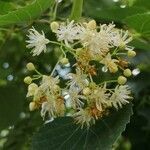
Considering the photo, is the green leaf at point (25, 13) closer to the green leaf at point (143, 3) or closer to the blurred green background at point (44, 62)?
the blurred green background at point (44, 62)

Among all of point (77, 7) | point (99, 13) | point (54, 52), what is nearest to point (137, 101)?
point (54, 52)

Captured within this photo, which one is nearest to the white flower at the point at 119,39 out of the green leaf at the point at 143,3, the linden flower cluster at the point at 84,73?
→ the linden flower cluster at the point at 84,73

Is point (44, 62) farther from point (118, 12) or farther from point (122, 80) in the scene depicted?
point (122, 80)

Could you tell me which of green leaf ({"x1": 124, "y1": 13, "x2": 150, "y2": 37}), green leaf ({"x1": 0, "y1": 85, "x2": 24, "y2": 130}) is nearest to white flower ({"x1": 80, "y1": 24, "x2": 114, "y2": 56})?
green leaf ({"x1": 124, "y1": 13, "x2": 150, "y2": 37})

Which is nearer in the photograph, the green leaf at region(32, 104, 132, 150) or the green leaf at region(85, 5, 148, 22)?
the green leaf at region(32, 104, 132, 150)

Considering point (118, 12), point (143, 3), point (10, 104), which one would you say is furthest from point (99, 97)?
point (10, 104)

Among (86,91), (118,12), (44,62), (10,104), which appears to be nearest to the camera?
(86,91)

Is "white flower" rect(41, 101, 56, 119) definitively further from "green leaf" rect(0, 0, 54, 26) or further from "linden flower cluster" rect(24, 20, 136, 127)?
"green leaf" rect(0, 0, 54, 26)
